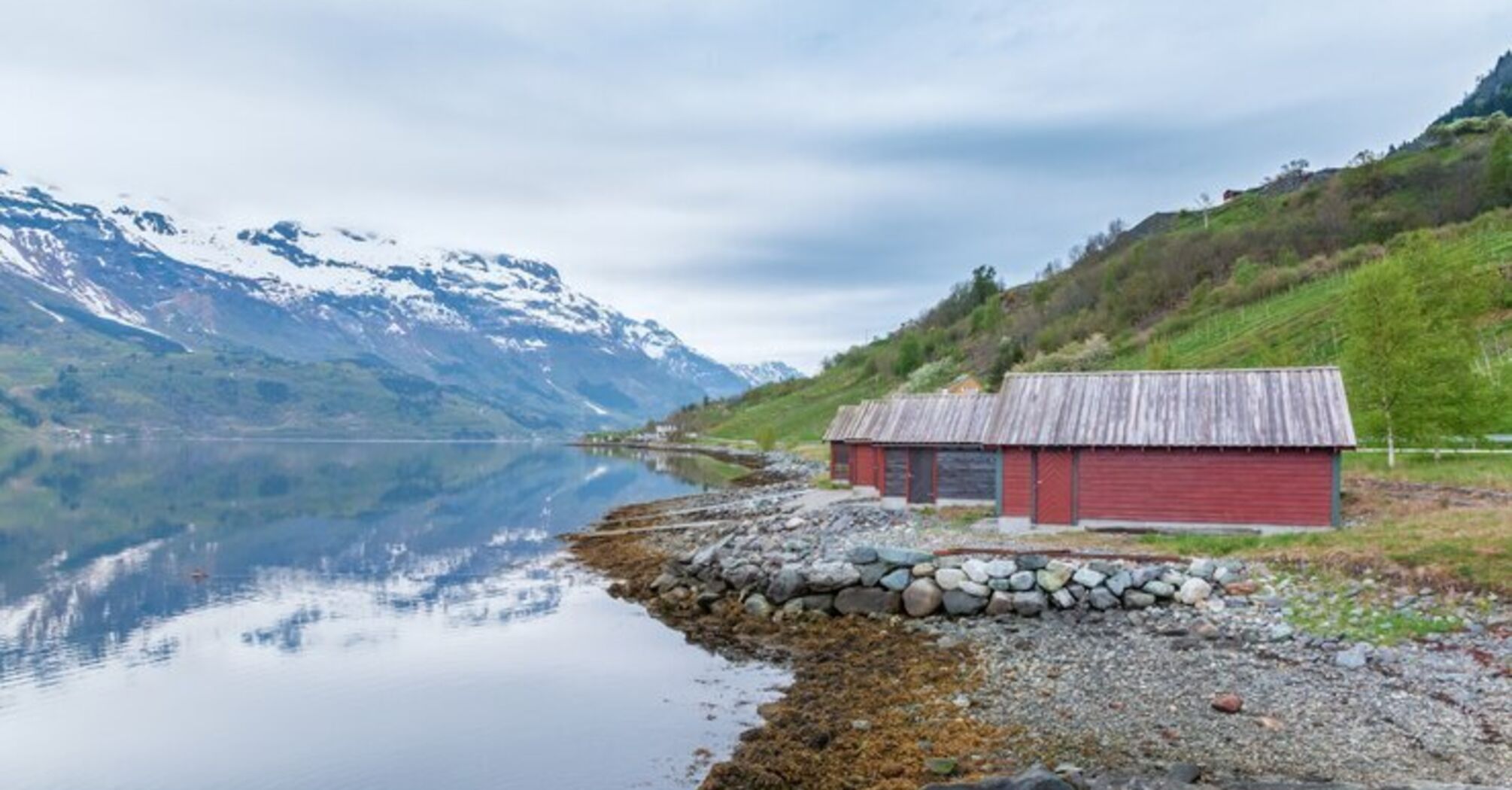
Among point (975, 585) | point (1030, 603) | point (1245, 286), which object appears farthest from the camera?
point (1245, 286)

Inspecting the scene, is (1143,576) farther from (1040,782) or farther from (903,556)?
(1040,782)

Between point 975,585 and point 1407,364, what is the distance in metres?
24.5

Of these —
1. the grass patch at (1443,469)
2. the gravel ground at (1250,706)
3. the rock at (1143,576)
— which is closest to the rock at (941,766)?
the gravel ground at (1250,706)

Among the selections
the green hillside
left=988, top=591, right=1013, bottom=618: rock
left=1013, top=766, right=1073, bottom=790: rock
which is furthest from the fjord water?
the green hillside

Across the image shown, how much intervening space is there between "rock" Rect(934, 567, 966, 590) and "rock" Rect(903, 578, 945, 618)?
0.50 ft

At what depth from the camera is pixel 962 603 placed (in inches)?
1058

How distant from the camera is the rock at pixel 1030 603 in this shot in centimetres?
2602

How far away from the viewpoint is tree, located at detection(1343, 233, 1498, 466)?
3988 cm

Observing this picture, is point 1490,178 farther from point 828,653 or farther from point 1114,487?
point 828,653

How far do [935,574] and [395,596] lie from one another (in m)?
22.7

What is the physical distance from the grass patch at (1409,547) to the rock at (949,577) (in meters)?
7.19

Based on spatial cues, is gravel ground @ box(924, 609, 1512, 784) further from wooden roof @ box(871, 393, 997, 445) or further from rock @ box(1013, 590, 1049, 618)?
wooden roof @ box(871, 393, 997, 445)

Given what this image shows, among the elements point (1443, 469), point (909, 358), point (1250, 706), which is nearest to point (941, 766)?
point (1250, 706)

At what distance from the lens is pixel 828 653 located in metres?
24.8
